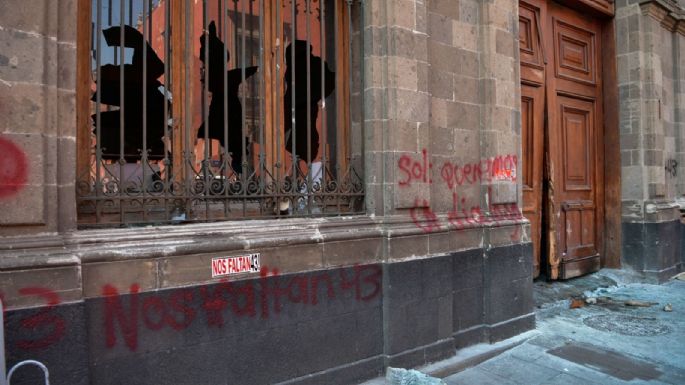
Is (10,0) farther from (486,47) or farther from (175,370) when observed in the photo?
(486,47)

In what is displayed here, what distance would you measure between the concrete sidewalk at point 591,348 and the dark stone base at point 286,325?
27cm

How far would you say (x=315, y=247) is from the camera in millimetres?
3934

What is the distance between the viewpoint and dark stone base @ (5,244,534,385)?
9.35 feet

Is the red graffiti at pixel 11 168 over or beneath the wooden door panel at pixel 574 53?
beneath

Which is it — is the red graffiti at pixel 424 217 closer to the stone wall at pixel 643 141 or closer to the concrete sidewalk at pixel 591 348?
the concrete sidewalk at pixel 591 348

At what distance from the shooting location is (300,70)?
448 centimetres

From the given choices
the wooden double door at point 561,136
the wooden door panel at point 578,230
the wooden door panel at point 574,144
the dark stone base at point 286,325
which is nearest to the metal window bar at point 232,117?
the dark stone base at point 286,325

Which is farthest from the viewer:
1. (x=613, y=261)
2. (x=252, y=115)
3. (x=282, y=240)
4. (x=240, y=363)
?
(x=613, y=261)

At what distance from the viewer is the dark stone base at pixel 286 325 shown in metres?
2.85

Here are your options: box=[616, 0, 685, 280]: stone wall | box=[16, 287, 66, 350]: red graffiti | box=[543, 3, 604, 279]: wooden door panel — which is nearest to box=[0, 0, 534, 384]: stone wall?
box=[16, 287, 66, 350]: red graffiti

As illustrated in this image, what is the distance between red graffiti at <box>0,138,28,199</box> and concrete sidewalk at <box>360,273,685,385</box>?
2975 mm

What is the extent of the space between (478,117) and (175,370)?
373 centimetres

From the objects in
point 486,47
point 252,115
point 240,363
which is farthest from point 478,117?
point 240,363

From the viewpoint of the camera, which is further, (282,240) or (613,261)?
(613,261)
